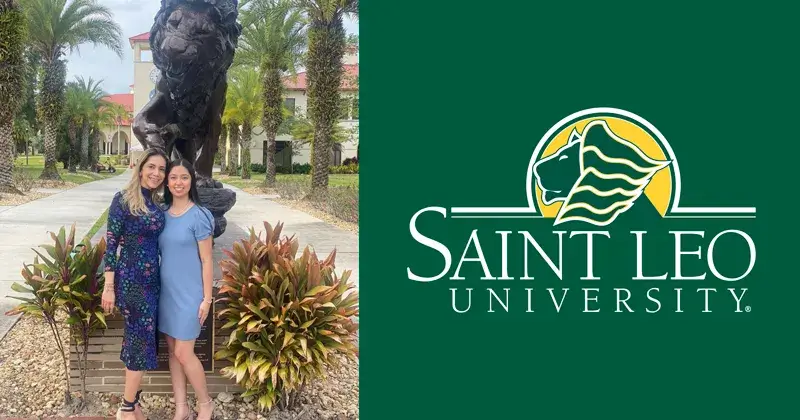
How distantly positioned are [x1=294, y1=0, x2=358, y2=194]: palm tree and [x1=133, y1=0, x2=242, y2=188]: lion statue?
13610mm

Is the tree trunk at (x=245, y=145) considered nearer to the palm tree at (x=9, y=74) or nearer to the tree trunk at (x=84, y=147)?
the tree trunk at (x=84, y=147)

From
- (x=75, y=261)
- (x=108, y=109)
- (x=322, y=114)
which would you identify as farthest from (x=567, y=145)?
(x=108, y=109)

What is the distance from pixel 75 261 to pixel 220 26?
6.87 ft

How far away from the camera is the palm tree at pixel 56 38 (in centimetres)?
2573

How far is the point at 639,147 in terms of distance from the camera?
13.4 feet

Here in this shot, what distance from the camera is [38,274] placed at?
160 inches

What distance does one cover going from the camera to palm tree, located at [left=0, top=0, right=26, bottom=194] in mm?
17781

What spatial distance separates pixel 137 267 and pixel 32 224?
10825 millimetres

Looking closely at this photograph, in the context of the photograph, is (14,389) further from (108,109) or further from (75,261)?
(108,109)

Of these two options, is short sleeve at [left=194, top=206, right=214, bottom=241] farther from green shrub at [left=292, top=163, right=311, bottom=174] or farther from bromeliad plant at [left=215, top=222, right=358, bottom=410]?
green shrub at [left=292, top=163, right=311, bottom=174]

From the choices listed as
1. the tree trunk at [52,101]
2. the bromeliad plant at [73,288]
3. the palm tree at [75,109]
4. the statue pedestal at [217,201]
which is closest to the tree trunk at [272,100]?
the tree trunk at [52,101]

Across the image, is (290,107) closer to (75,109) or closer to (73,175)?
(75,109)

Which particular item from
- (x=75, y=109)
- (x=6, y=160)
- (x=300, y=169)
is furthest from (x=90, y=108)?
(x=6, y=160)

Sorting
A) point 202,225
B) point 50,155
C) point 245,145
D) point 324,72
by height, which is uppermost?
point 324,72
